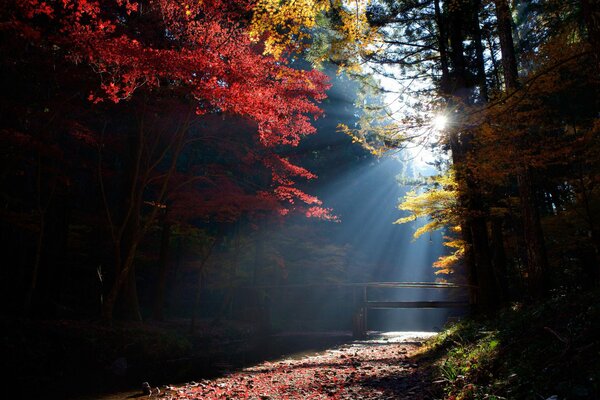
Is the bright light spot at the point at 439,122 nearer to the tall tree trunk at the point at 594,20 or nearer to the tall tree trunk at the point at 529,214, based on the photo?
the tall tree trunk at the point at 529,214

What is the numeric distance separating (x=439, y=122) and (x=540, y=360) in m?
4.66

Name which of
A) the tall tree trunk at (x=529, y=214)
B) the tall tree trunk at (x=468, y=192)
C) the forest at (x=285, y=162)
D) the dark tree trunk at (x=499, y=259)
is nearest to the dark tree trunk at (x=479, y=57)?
the forest at (x=285, y=162)

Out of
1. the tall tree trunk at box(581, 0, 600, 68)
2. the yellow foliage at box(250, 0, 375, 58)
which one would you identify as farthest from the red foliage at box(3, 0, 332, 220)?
the tall tree trunk at box(581, 0, 600, 68)

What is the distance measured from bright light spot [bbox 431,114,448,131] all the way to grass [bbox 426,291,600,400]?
3529 mm

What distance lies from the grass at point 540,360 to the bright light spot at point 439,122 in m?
3.53

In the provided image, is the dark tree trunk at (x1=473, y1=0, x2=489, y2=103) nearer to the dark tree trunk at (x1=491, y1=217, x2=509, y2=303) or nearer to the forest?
the forest

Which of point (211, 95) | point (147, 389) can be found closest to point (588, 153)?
point (211, 95)

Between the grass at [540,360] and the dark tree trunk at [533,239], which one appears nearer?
the grass at [540,360]

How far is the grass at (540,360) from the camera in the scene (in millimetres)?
3049

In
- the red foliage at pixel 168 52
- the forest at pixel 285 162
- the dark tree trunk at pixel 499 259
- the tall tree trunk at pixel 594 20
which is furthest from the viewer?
the dark tree trunk at pixel 499 259

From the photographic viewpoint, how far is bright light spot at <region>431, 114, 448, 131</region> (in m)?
7.37

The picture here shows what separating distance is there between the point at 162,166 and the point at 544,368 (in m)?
21.0

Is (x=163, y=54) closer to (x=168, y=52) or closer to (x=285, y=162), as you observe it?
(x=168, y=52)

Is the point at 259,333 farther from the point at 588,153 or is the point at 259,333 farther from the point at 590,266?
the point at 588,153
